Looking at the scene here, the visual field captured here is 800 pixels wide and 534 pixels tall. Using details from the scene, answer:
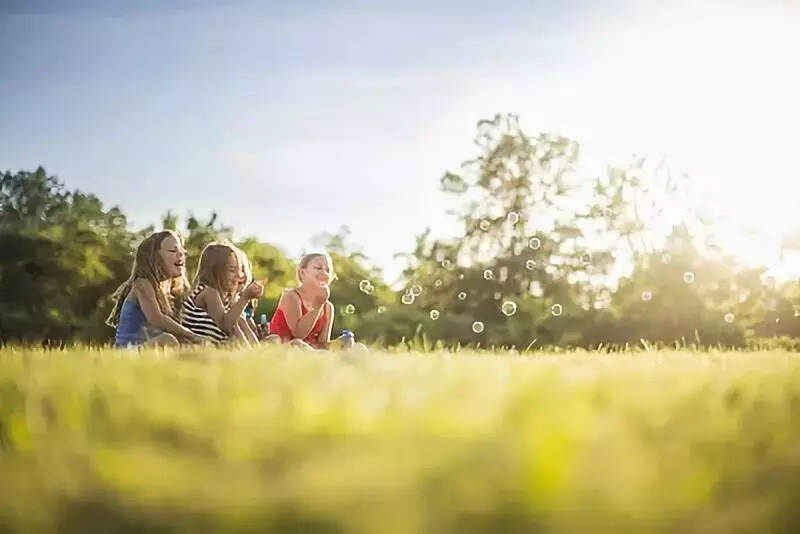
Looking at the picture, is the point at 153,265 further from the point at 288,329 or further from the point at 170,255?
the point at 288,329

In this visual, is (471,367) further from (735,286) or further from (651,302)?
(735,286)

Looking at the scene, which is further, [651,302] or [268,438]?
[651,302]

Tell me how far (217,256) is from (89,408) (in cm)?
450

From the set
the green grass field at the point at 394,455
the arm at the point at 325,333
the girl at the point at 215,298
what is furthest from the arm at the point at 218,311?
the green grass field at the point at 394,455

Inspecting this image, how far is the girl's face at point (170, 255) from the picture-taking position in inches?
231

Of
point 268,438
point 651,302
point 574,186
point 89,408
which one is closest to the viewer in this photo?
point 268,438

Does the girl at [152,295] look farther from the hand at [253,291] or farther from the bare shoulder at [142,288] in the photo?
the hand at [253,291]

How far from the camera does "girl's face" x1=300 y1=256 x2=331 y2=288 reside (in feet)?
21.4

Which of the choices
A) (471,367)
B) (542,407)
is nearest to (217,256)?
(471,367)

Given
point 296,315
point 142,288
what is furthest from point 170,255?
point 296,315

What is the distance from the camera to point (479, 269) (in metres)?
16.3

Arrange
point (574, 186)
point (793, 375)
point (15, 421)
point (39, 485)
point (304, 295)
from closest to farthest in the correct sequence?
1. point (39, 485)
2. point (15, 421)
3. point (793, 375)
4. point (304, 295)
5. point (574, 186)

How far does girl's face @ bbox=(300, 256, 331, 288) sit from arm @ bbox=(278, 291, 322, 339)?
0.18m

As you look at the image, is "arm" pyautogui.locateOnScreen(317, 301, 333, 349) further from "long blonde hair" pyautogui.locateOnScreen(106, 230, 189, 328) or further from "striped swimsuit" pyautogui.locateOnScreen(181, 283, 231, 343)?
"long blonde hair" pyautogui.locateOnScreen(106, 230, 189, 328)
